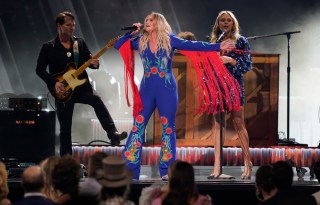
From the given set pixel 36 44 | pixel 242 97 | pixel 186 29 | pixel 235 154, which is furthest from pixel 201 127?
pixel 36 44

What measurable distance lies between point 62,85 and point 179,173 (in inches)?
129

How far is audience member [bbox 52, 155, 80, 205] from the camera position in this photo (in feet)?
19.5

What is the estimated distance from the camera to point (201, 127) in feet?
33.3

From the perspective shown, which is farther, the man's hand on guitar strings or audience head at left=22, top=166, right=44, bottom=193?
the man's hand on guitar strings

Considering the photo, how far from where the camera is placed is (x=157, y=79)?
816 cm

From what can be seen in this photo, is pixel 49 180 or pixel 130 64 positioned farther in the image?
pixel 130 64

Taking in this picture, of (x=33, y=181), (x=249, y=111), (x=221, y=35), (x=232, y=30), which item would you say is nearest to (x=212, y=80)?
(x=221, y=35)

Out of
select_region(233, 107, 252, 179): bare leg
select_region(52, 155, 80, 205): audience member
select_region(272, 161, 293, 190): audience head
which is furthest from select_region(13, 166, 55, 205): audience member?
select_region(233, 107, 252, 179): bare leg

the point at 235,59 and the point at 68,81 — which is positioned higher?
the point at 235,59

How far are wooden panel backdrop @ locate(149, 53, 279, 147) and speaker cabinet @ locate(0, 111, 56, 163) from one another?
67.4 inches

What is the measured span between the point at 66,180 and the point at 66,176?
30mm

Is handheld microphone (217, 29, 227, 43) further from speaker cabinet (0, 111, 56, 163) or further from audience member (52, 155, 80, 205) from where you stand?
audience member (52, 155, 80, 205)

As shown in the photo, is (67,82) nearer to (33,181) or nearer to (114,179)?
(33,181)

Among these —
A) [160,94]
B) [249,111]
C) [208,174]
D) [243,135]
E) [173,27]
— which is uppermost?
[173,27]
